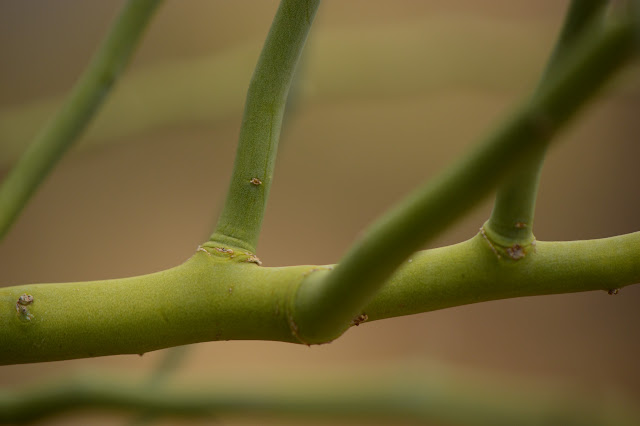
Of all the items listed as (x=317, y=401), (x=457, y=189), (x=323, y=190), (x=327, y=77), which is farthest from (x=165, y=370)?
(x=323, y=190)

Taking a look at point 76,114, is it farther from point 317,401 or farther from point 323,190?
point 323,190

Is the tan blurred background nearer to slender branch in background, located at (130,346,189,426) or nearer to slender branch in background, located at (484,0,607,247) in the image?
slender branch in background, located at (130,346,189,426)

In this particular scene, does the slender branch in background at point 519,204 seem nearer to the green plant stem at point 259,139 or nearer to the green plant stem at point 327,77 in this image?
the green plant stem at point 259,139

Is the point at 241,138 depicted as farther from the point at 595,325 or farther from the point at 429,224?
the point at 595,325

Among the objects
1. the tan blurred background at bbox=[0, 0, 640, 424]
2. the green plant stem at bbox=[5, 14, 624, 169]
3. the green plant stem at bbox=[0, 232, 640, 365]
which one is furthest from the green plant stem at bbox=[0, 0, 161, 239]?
the tan blurred background at bbox=[0, 0, 640, 424]

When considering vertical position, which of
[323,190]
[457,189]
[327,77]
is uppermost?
[323,190]
